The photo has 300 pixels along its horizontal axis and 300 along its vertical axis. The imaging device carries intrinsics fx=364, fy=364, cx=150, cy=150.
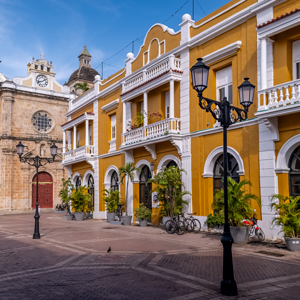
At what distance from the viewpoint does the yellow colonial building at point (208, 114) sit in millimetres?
12375

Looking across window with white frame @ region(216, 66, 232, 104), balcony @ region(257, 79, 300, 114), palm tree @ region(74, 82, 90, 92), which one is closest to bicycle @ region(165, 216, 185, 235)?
window with white frame @ region(216, 66, 232, 104)

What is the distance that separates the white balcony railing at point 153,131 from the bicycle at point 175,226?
3.98 m

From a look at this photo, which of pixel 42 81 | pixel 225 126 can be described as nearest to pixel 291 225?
pixel 225 126

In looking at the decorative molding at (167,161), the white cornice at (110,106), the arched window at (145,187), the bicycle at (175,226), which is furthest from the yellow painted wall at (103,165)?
the bicycle at (175,226)

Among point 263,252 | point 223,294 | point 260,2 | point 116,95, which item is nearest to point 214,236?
point 263,252

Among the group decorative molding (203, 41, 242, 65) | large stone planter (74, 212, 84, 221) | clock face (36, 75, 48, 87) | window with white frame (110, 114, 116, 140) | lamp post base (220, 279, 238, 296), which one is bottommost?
large stone planter (74, 212, 84, 221)

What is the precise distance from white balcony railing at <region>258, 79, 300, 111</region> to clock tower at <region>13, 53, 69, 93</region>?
2983 cm

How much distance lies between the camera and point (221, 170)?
15.2 meters

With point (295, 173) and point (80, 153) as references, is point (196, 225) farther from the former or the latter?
point (80, 153)

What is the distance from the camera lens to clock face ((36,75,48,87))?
38.2 m

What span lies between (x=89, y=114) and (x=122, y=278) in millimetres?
18772

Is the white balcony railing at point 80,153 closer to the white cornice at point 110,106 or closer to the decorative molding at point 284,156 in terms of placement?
the white cornice at point 110,106

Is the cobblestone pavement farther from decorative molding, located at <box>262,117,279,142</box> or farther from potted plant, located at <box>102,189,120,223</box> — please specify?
potted plant, located at <box>102,189,120,223</box>

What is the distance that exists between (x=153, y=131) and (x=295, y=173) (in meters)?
7.38
